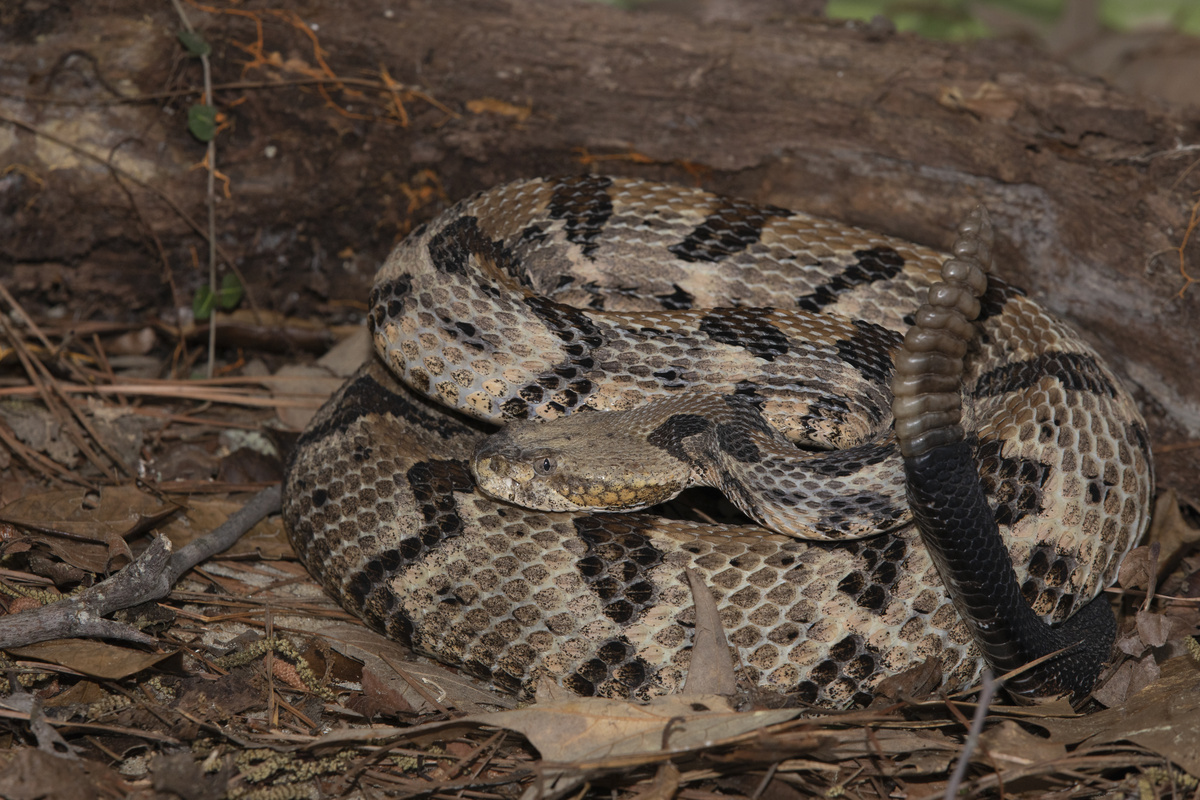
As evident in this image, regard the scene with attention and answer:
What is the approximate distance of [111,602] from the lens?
3.29 meters

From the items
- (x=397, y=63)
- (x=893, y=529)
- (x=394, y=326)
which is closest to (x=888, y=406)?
(x=893, y=529)

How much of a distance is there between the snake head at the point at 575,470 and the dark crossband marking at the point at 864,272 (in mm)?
1166

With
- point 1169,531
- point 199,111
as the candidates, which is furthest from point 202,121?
point 1169,531

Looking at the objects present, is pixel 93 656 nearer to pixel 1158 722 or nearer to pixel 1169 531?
pixel 1158 722

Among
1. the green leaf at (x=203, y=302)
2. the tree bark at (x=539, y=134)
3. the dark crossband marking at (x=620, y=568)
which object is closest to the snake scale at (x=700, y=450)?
the dark crossband marking at (x=620, y=568)

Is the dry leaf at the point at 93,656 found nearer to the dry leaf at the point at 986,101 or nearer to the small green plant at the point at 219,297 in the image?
the small green plant at the point at 219,297

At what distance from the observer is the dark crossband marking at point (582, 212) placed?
4.46 metres

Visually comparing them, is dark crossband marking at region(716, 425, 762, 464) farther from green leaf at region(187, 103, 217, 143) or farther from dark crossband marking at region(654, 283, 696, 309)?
green leaf at region(187, 103, 217, 143)

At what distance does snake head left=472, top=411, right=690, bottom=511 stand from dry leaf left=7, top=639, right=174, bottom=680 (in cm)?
133

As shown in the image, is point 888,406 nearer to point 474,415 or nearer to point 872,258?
point 872,258

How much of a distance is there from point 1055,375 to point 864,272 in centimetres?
96

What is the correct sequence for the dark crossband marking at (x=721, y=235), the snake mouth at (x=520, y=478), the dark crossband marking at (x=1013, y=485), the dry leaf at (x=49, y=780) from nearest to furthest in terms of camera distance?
the dry leaf at (x=49, y=780) → the dark crossband marking at (x=1013, y=485) → the snake mouth at (x=520, y=478) → the dark crossband marking at (x=721, y=235)

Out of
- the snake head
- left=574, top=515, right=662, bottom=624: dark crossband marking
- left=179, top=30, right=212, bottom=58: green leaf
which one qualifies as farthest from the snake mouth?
left=179, top=30, right=212, bottom=58: green leaf

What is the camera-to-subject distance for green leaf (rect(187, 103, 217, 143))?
487 centimetres
